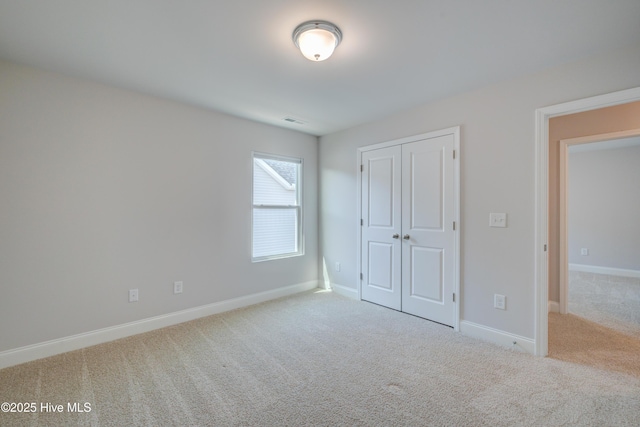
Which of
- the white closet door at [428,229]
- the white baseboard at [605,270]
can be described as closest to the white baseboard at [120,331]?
the white closet door at [428,229]

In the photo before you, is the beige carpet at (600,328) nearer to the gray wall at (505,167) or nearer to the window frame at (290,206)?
the gray wall at (505,167)

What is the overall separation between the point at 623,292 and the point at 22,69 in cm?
758

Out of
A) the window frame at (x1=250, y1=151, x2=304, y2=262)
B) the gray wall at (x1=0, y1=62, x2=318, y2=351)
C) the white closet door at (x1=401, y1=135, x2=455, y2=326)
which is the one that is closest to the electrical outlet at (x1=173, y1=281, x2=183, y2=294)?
the gray wall at (x1=0, y1=62, x2=318, y2=351)

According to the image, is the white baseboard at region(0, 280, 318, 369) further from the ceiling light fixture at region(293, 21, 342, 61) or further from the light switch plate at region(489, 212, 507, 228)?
the ceiling light fixture at region(293, 21, 342, 61)

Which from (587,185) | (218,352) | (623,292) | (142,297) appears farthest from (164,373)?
(587,185)

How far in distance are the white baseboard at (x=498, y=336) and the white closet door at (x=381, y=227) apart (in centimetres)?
82

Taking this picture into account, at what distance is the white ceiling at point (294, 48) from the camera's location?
166cm

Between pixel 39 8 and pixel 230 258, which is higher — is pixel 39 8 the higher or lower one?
the higher one

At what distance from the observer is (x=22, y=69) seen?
227 centimetres

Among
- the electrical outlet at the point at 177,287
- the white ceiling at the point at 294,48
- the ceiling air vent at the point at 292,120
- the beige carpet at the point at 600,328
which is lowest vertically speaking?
the beige carpet at the point at 600,328

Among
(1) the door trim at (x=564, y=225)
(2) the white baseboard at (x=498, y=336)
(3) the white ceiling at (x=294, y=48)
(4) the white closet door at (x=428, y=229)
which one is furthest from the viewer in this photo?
(1) the door trim at (x=564, y=225)

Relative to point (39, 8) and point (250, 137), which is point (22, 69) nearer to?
point (39, 8)

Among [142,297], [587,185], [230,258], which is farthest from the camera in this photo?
[587,185]

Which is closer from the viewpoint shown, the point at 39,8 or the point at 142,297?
the point at 39,8
